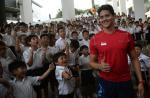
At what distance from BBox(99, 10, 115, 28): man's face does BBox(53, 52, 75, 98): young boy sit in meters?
1.76

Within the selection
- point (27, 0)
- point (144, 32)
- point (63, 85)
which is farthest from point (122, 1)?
point (63, 85)

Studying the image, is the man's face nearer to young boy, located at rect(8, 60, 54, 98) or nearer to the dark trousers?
the dark trousers

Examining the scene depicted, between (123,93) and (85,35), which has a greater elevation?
(85,35)

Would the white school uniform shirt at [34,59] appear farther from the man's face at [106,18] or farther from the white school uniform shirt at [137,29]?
the white school uniform shirt at [137,29]

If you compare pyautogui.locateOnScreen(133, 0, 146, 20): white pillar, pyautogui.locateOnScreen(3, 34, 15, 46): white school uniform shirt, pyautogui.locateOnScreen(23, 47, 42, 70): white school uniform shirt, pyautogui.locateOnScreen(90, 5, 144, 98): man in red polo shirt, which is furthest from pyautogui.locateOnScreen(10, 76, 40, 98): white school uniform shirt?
pyautogui.locateOnScreen(133, 0, 146, 20): white pillar

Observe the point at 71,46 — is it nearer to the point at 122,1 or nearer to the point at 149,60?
the point at 149,60

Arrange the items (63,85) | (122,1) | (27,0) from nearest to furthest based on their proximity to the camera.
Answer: (63,85), (27,0), (122,1)

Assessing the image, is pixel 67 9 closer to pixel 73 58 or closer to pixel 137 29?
pixel 137 29

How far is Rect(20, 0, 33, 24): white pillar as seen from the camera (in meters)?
26.9

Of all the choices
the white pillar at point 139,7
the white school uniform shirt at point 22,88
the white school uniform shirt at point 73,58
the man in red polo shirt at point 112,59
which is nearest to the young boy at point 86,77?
the white school uniform shirt at point 73,58

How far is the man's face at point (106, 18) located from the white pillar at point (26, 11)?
23.1 metres

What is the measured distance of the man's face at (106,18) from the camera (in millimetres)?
3932

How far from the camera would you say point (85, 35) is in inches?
405

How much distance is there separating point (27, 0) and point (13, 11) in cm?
149
